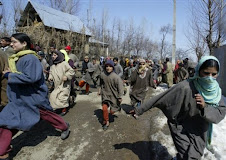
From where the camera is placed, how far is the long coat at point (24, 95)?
2588 mm

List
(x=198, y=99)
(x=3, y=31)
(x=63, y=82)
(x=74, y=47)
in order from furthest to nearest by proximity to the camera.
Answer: (x=74, y=47), (x=3, y=31), (x=63, y=82), (x=198, y=99)

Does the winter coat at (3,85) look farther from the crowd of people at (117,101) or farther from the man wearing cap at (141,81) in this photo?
the man wearing cap at (141,81)

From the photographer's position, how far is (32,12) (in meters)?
18.7

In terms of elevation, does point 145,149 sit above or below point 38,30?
below

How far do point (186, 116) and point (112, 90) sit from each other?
230cm

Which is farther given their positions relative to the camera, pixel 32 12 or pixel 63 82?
pixel 32 12

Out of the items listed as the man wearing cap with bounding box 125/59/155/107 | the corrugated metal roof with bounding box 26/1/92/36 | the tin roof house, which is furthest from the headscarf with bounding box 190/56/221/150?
the corrugated metal roof with bounding box 26/1/92/36

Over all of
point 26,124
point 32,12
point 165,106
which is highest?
point 32,12

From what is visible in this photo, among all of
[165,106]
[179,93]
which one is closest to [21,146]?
[165,106]

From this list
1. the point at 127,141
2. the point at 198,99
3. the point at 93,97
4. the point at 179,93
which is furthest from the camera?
the point at 93,97

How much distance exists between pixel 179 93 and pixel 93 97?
5.37 metres

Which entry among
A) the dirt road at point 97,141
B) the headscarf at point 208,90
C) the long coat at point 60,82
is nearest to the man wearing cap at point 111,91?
the dirt road at point 97,141

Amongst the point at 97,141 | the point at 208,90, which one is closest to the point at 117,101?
the point at 97,141

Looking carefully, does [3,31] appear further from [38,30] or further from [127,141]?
[127,141]
